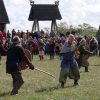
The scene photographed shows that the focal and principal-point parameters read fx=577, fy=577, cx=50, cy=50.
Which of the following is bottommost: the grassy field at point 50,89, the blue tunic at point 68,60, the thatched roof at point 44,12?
the grassy field at point 50,89

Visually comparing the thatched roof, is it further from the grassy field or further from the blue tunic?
the blue tunic

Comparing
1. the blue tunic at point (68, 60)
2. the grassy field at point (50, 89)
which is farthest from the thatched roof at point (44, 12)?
the blue tunic at point (68, 60)

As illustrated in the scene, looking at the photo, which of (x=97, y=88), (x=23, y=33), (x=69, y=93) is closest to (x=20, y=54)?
(x=69, y=93)

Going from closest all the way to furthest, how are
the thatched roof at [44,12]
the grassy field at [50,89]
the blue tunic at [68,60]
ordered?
the grassy field at [50,89], the blue tunic at [68,60], the thatched roof at [44,12]

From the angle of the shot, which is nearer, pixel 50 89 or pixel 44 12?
pixel 50 89

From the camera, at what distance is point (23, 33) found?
42.3 m

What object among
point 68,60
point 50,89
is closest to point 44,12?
point 68,60

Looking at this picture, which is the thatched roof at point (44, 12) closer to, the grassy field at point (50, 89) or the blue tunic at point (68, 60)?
the grassy field at point (50, 89)

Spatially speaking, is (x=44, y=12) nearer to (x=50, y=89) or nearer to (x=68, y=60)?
(x=68, y=60)

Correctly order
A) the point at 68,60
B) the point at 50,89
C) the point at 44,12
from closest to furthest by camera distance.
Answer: the point at 50,89 → the point at 68,60 → the point at 44,12

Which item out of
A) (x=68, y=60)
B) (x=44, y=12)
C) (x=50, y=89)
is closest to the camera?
(x=50, y=89)

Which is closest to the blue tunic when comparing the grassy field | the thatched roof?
the grassy field

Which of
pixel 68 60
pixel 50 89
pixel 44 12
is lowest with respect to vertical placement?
pixel 50 89

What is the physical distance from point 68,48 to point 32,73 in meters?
6.62
